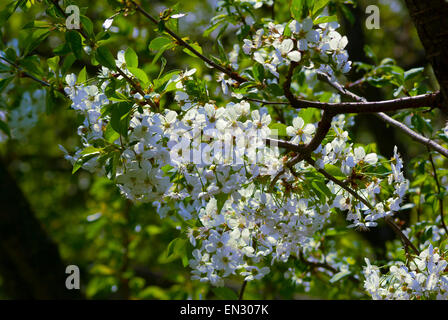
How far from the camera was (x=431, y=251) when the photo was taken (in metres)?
1.57

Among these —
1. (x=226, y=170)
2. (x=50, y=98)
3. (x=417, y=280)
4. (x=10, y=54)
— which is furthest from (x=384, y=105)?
(x=10, y=54)

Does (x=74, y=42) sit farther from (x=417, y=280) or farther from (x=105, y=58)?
(x=417, y=280)

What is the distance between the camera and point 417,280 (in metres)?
1.55

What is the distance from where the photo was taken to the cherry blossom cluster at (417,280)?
154 centimetres

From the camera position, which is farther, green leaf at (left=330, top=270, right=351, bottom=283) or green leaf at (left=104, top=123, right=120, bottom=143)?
green leaf at (left=330, top=270, right=351, bottom=283)

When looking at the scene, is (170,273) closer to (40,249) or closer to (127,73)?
(40,249)

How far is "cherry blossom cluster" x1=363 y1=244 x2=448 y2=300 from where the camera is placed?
1545mm

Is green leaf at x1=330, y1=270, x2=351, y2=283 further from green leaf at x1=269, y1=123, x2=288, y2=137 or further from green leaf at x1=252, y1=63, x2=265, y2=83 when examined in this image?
green leaf at x1=252, y1=63, x2=265, y2=83

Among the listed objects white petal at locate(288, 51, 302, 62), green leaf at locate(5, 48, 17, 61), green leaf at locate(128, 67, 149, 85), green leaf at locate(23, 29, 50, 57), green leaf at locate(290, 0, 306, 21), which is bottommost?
white petal at locate(288, 51, 302, 62)

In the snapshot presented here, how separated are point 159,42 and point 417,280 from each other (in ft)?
4.05

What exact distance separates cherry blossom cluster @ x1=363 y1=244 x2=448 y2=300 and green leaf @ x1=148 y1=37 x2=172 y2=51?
116 cm

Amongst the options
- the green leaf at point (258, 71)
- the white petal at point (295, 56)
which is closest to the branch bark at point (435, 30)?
the white petal at point (295, 56)

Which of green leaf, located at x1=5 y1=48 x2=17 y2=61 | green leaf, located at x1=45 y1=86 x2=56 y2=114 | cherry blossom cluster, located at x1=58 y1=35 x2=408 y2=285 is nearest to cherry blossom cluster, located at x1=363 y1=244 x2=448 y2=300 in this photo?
cherry blossom cluster, located at x1=58 y1=35 x2=408 y2=285
